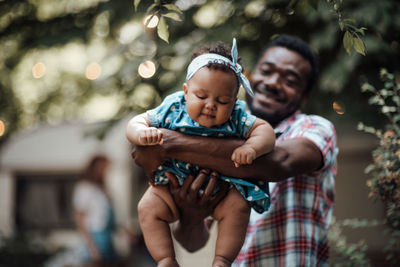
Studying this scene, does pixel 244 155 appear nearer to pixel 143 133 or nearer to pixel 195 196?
pixel 195 196

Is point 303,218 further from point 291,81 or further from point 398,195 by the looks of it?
point 291,81

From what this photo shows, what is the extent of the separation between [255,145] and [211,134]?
0.23 m

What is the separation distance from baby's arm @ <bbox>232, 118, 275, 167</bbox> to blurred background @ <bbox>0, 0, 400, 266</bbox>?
46 cm

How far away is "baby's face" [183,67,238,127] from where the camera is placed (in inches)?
66.2

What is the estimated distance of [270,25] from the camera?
3.88 metres

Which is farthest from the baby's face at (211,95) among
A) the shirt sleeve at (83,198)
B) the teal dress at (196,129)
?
the shirt sleeve at (83,198)

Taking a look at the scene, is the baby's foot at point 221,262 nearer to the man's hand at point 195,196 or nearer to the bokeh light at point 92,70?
the man's hand at point 195,196

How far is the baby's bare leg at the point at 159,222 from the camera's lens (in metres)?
1.75

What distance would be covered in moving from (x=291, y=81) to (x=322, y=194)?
2.12 feet

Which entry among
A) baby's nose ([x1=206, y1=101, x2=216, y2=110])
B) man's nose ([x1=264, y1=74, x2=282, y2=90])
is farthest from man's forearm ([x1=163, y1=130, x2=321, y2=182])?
man's nose ([x1=264, y1=74, x2=282, y2=90])

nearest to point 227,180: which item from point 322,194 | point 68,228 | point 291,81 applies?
point 322,194

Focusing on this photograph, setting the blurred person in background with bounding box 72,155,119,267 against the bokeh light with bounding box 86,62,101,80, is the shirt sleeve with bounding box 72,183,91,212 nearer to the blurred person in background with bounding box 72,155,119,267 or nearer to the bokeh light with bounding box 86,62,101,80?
the blurred person in background with bounding box 72,155,119,267

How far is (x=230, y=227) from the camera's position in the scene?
176 centimetres

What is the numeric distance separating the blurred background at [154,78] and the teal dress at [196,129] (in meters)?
0.34
